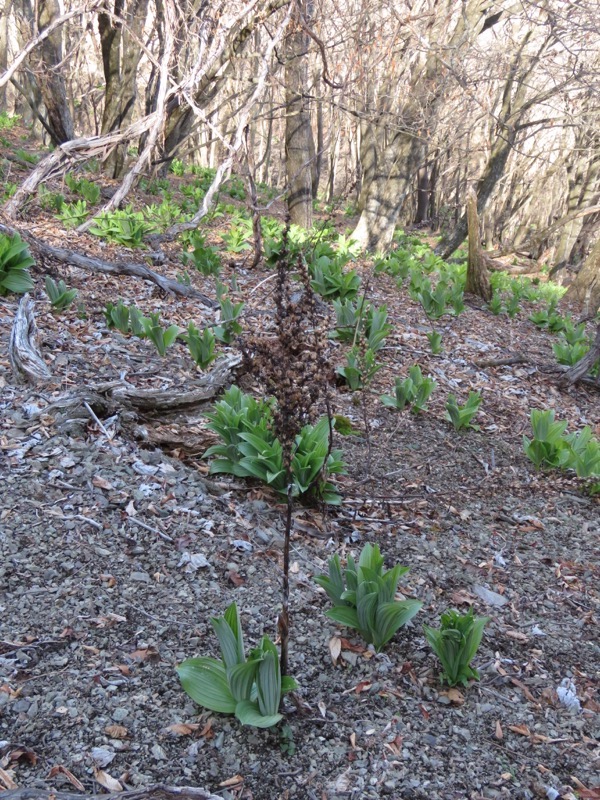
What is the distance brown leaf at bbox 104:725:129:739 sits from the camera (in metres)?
1.68

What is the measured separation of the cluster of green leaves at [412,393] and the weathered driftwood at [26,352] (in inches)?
80.0

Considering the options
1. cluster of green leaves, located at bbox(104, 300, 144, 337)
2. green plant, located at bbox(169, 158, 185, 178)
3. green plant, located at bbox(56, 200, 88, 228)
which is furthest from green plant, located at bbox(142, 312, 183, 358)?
green plant, located at bbox(169, 158, 185, 178)

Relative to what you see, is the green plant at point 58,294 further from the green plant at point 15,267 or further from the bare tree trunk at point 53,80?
the bare tree trunk at point 53,80

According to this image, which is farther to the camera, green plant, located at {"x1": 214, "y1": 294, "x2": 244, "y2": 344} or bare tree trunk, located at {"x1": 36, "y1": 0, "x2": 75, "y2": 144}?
bare tree trunk, located at {"x1": 36, "y1": 0, "x2": 75, "y2": 144}

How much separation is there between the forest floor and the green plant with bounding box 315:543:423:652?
0.11 m

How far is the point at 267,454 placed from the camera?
9.05ft

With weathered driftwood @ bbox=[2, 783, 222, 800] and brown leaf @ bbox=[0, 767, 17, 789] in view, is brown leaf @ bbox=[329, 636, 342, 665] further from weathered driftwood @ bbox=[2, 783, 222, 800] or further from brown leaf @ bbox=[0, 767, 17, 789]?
brown leaf @ bbox=[0, 767, 17, 789]

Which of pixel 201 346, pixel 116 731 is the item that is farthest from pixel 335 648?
pixel 201 346

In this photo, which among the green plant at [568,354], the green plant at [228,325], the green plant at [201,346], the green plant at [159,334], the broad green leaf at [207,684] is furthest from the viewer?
the green plant at [568,354]

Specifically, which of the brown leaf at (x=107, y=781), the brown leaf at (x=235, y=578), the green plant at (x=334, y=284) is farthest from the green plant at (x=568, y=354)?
the brown leaf at (x=107, y=781)

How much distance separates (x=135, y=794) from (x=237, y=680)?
0.35 m

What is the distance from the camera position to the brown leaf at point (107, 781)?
5.07 feet

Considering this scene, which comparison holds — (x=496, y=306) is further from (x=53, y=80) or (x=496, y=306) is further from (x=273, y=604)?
(x=53, y=80)

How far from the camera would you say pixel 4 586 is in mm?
2127
